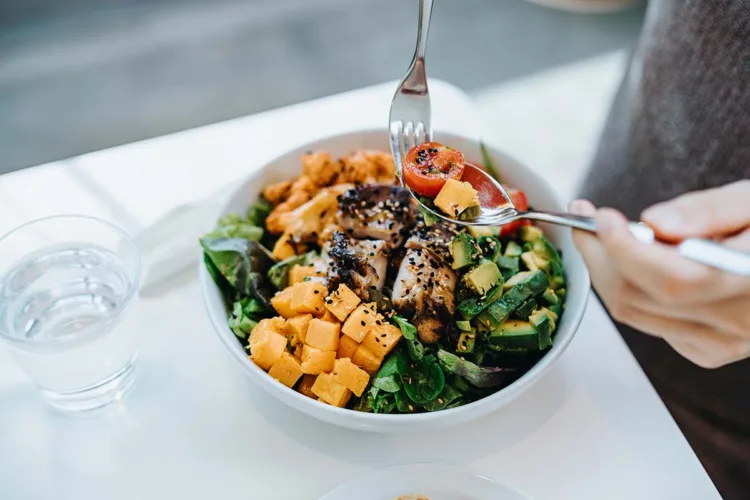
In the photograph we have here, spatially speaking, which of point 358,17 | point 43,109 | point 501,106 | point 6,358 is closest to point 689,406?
point 6,358

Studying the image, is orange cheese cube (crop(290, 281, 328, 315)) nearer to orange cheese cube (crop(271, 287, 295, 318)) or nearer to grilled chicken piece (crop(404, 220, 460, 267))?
orange cheese cube (crop(271, 287, 295, 318))

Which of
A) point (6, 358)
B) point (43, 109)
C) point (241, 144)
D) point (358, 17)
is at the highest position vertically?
point (241, 144)

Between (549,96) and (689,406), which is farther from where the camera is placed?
(549,96)

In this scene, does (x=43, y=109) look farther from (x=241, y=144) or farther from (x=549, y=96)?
(x=549, y=96)

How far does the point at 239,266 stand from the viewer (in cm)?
126

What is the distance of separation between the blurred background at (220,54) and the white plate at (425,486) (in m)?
2.41

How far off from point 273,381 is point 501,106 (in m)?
2.62

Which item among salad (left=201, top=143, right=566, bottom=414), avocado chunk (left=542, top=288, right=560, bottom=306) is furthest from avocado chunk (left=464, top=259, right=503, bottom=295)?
avocado chunk (left=542, top=288, right=560, bottom=306)

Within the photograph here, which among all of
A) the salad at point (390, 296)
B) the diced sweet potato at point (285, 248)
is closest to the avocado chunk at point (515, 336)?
the salad at point (390, 296)

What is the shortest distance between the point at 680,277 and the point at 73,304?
3.46 ft

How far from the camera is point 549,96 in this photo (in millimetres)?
3449

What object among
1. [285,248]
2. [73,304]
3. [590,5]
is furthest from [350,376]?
[590,5]

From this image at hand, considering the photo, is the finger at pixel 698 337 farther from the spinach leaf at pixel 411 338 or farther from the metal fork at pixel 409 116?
the metal fork at pixel 409 116

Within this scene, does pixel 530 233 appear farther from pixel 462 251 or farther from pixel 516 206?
pixel 462 251
